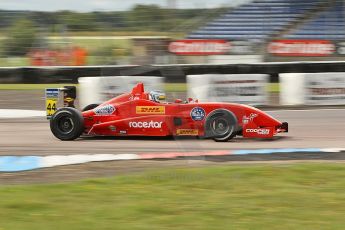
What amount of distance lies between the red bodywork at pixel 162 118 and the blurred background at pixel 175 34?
10039 millimetres

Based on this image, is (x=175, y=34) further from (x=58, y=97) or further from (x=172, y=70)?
(x=58, y=97)

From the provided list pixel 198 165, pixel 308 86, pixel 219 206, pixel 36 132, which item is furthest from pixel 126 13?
pixel 219 206

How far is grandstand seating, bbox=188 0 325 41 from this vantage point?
26.0 meters

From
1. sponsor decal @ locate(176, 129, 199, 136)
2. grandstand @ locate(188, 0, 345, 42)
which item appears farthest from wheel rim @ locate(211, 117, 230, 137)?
grandstand @ locate(188, 0, 345, 42)

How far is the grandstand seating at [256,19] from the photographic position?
85.4ft

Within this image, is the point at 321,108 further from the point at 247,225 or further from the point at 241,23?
the point at 241,23

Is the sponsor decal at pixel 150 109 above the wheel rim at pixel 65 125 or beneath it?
above

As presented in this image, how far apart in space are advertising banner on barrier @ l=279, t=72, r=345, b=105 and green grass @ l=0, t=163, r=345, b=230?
29.0 feet

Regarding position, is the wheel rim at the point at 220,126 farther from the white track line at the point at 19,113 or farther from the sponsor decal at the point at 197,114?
the white track line at the point at 19,113

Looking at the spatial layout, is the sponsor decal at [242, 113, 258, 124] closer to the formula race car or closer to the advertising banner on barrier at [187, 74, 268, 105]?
the formula race car

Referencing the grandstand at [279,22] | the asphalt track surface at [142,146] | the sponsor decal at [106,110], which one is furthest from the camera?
the grandstand at [279,22]

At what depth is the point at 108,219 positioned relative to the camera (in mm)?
4520

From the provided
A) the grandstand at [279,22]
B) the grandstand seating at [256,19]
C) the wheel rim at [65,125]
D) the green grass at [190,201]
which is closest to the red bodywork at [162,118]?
the wheel rim at [65,125]

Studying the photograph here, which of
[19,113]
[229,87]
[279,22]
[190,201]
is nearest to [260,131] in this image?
[190,201]
